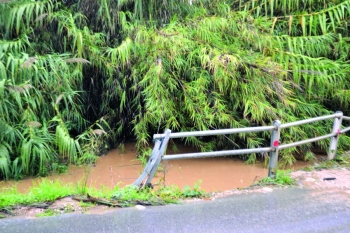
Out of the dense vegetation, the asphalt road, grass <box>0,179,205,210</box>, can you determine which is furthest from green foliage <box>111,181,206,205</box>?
the dense vegetation

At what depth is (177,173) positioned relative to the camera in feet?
21.0

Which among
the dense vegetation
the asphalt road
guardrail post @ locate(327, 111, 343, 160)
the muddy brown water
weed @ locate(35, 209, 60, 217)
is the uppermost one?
the dense vegetation

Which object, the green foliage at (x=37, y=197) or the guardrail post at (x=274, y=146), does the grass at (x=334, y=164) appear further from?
the green foliage at (x=37, y=197)

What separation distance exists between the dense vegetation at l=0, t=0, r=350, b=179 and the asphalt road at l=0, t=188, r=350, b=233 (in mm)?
2396

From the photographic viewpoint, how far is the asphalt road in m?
3.47

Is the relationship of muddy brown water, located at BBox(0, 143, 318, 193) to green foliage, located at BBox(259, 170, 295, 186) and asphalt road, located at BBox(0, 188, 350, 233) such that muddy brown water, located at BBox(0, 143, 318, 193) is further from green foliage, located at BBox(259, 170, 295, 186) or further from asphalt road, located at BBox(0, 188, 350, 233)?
asphalt road, located at BBox(0, 188, 350, 233)

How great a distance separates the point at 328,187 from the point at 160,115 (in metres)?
2.65

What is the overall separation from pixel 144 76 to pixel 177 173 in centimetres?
166

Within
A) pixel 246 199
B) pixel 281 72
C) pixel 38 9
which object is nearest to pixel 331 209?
pixel 246 199

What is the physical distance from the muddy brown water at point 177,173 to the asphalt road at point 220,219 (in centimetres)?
159

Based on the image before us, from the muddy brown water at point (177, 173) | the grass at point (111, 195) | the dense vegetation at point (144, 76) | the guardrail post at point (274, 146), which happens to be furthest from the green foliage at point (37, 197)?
the guardrail post at point (274, 146)

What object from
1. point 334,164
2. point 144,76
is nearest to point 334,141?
point 334,164

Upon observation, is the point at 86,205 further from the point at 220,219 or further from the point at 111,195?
the point at 220,219

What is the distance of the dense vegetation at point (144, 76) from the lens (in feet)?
20.7
